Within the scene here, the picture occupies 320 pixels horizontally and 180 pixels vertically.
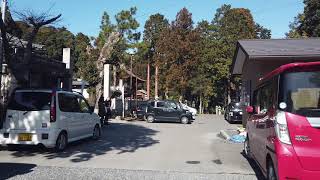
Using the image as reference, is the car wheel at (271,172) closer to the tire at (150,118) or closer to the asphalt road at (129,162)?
the asphalt road at (129,162)

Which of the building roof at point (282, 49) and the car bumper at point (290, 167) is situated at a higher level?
the building roof at point (282, 49)

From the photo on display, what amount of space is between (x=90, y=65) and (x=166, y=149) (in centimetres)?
2111

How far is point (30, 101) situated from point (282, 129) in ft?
26.5

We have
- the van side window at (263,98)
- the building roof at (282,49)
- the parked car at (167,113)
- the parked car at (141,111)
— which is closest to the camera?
the van side window at (263,98)

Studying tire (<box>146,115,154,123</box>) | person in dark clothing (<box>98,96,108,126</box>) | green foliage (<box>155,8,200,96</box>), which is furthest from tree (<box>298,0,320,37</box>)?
person in dark clothing (<box>98,96,108,126</box>)

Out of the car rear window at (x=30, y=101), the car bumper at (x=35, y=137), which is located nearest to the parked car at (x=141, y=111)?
the car rear window at (x=30, y=101)

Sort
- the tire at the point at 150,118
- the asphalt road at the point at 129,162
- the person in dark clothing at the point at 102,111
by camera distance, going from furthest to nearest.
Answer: the tire at the point at 150,118 → the person in dark clothing at the point at 102,111 → the asphalt road at the point at 129,162

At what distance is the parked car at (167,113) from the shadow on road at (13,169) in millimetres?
20555

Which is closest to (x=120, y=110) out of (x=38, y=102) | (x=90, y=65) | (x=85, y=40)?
(x=90, y=65)

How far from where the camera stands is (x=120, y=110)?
1410 inches

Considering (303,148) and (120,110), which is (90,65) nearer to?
(120,110)

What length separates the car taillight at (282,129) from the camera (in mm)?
6775

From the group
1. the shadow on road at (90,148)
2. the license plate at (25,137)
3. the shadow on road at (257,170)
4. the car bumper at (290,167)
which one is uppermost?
the license plate at (25,137)

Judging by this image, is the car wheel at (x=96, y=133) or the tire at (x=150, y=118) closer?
the car wheel at (x=96, y=133)
